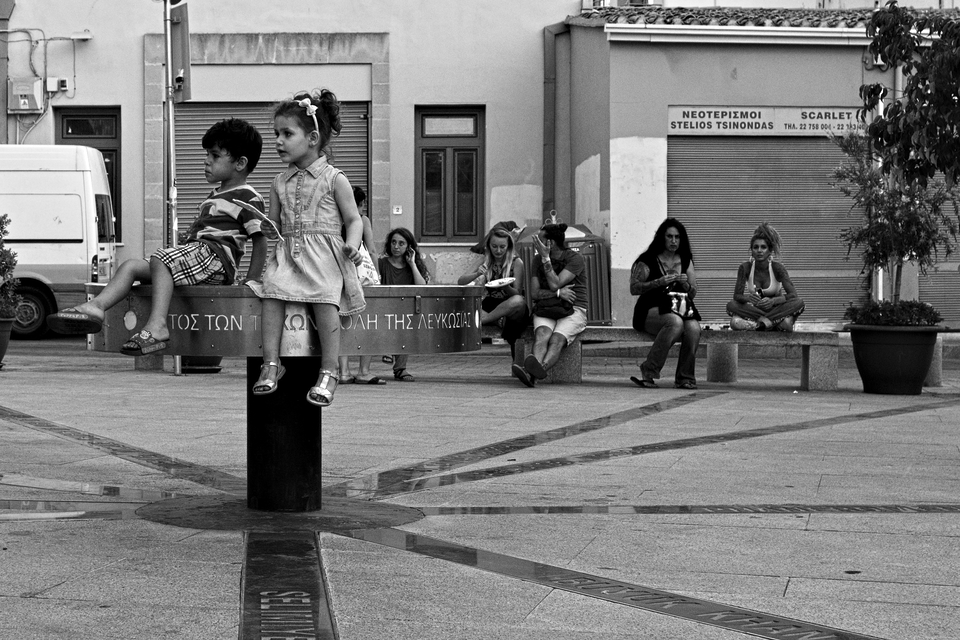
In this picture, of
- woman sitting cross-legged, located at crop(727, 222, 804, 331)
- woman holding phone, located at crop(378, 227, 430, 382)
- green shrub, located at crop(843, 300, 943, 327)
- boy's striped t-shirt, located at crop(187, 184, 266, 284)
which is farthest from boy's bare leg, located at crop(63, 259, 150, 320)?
green shrub, located at crop(843, 300, 943, 327)

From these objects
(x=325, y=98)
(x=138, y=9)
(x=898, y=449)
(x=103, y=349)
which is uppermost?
(x=138, y=9)

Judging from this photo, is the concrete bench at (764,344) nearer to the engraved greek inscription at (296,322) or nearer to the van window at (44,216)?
the engraved greek inscription at (296,322)

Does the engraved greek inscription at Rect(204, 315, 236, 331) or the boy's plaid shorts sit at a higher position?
the boy's plaid shorts

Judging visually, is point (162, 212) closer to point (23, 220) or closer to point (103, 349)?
point (23, 220)

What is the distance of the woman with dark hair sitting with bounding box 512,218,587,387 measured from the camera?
43.5 ft

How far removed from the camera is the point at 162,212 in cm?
2156

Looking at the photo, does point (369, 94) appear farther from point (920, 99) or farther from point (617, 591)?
point (617, 591)

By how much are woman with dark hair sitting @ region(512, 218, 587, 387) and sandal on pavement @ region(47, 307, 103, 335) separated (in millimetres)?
7503

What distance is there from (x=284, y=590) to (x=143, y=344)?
4.73ft

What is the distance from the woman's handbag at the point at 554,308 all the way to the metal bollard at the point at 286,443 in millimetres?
7175

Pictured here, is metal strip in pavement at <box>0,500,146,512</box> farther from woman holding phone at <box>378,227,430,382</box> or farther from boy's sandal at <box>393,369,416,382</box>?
boy's sandal at <box>393,369,416,382</box>

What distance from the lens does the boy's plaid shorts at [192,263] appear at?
6012 millimetres

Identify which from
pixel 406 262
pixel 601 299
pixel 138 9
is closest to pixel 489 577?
pixel 406 262

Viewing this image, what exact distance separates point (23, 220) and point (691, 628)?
57.6 feet
